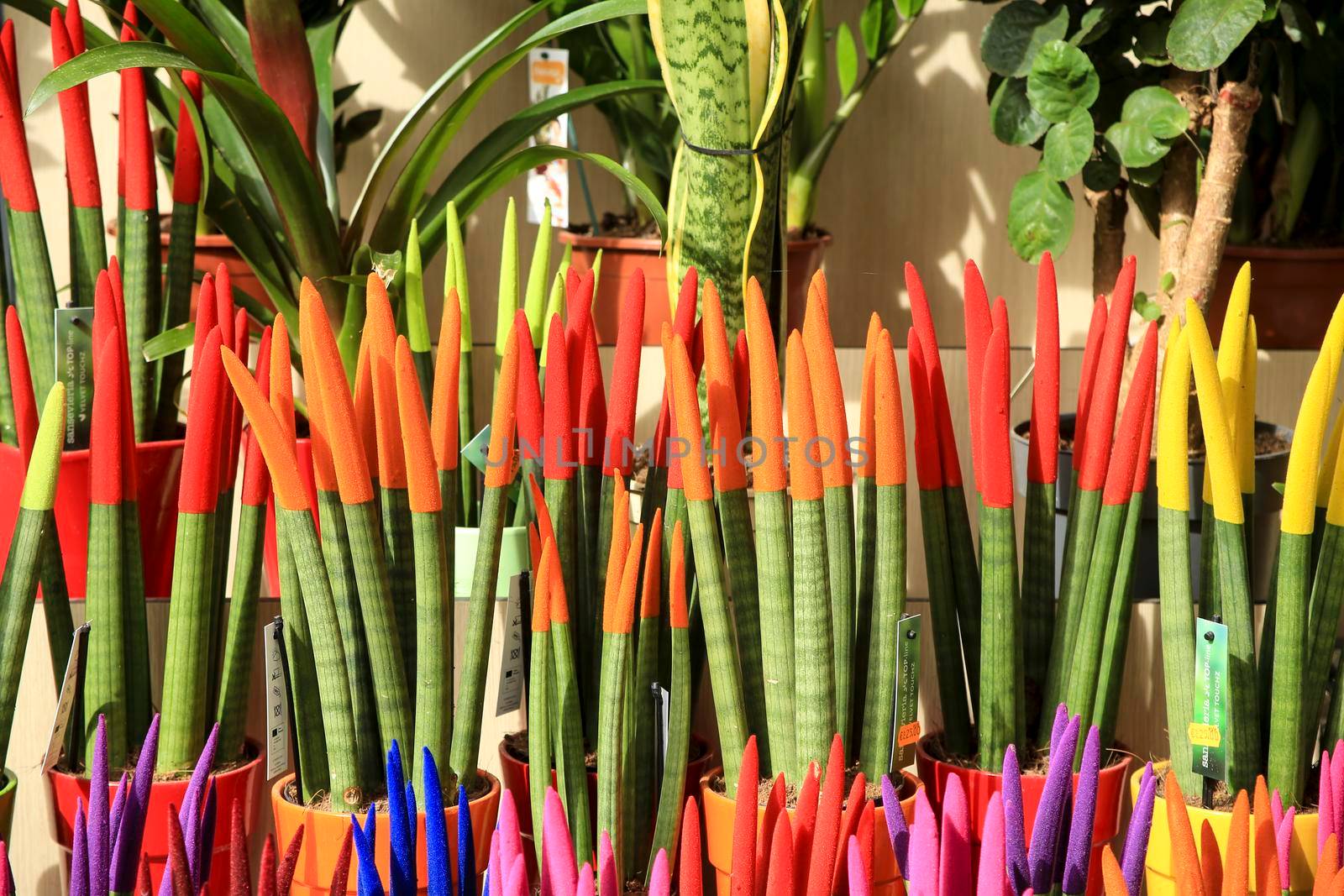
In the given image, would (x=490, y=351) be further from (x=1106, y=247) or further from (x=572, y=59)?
(x=1106, y=247)

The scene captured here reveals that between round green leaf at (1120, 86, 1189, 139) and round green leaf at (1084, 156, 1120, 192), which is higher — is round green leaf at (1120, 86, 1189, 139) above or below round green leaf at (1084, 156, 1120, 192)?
above

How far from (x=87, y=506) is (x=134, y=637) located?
0.63ft

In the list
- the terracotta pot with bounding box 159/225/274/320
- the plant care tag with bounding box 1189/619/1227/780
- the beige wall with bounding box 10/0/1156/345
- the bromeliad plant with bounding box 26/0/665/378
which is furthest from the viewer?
the beige wall with bounding box 10/0/1156/345

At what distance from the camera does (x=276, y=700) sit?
2.22ft

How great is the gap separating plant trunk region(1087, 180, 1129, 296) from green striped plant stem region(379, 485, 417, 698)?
836mm

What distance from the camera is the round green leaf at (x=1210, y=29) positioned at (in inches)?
40.4

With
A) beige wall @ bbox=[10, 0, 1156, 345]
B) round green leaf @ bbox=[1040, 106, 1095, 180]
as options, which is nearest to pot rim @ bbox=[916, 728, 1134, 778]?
round green leaf @ bbox=[1040, 106, 1095, 180]

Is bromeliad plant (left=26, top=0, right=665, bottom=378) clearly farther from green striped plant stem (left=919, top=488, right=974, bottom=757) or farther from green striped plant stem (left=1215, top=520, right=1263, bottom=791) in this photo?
green striped plant stem (left=1215, top=520, right=1263, bottom=791)

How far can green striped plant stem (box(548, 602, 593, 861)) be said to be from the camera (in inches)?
25.8

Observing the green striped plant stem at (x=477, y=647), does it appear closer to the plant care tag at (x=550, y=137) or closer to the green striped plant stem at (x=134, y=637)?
the green striped plant stem at (x=134, y=637)

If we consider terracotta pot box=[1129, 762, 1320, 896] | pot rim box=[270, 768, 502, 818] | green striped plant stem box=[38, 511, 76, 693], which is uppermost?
green striped plant stem box=[38, 511, 76, 693]

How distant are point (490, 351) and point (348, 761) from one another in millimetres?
814

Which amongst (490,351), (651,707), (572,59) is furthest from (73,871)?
(572,59)

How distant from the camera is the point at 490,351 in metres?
1.43
